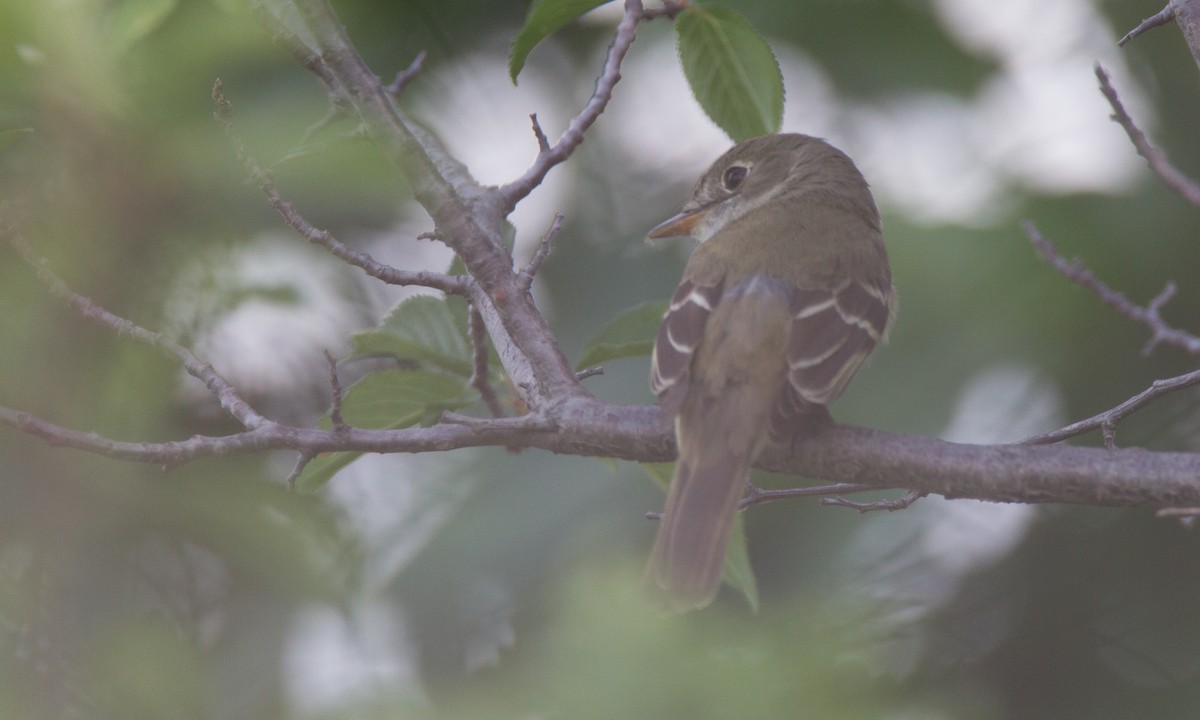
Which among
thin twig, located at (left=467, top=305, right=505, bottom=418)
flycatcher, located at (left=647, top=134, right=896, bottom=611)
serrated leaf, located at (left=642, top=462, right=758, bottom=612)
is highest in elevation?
thin twig, located at (left=467, top=305, right=505, bottom=418)

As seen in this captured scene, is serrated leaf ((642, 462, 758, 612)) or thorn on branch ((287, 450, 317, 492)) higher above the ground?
thorn on branch ((287, 450, 317, 492))

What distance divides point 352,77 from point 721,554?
4.01ft

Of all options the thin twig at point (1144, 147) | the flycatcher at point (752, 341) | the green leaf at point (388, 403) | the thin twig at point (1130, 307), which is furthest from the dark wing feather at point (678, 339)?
the thin twig at point (1144, 147)

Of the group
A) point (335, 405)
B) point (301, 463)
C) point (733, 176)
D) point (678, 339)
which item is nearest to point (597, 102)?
point (678, 339)

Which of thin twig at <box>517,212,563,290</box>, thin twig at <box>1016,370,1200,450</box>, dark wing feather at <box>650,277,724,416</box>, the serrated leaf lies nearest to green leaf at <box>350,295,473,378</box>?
thin twig at <box>517,212,563,290</box>

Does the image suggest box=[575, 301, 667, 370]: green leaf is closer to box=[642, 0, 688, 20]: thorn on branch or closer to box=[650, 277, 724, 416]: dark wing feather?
box=[650, 277, 724, 416]: dark wing feather

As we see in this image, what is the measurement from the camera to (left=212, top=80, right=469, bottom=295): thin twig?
2615 millimetres

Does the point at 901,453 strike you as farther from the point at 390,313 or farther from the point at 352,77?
the point at 352,77

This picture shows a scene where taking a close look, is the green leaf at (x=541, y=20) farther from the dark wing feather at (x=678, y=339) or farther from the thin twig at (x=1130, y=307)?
the thin twig at (x=1130, y=307)

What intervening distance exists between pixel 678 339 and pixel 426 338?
0.66 metres

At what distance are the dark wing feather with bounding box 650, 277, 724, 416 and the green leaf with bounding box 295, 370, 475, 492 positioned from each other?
0.48 metres

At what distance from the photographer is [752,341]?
349 centimetres

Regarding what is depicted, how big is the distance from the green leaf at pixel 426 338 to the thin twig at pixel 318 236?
0.31 ft

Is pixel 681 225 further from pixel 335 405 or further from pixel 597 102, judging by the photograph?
pixel 335 405
